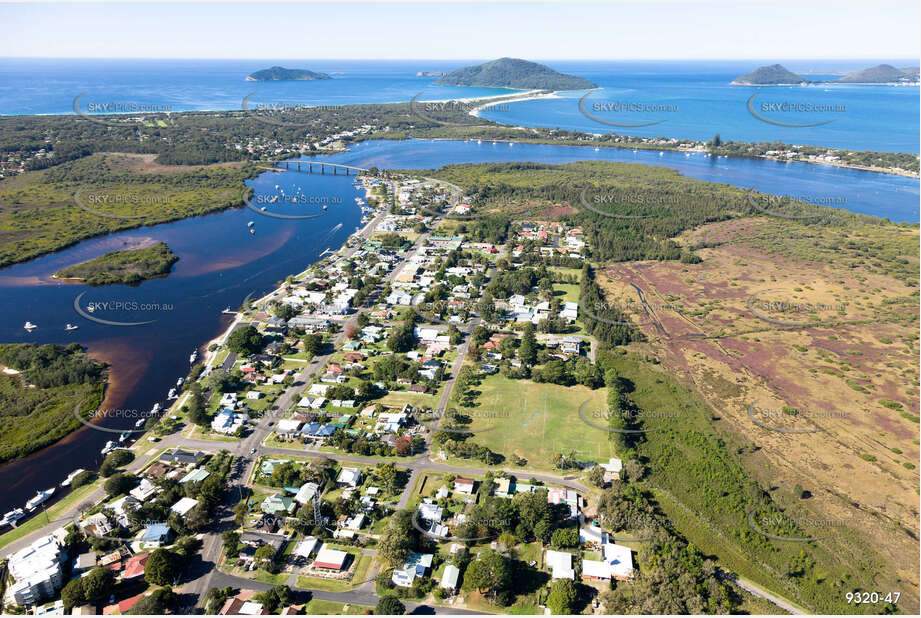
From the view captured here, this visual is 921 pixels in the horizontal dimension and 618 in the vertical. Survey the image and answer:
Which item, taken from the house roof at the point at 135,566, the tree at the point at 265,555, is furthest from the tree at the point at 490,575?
the house roof at the point at 135,566

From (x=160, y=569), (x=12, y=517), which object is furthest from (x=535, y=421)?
(x=12, y=517)

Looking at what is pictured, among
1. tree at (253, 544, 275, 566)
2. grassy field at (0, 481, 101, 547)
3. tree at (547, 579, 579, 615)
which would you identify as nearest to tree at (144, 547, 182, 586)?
tree at (253, 544, 275, 566)

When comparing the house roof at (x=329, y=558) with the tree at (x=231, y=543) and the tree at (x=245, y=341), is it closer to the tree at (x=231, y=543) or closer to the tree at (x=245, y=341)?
the tree at (x=231, y=543)

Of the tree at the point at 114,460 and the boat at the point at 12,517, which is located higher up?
the tree at the point at 114,460

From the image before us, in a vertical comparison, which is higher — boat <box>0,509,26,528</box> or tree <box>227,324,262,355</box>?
tree <box>227,324,262,355</box>

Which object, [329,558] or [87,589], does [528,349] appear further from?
[87,589]

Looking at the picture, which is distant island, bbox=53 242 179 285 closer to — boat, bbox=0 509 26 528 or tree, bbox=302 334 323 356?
tree, bbox=302 334 323 356
